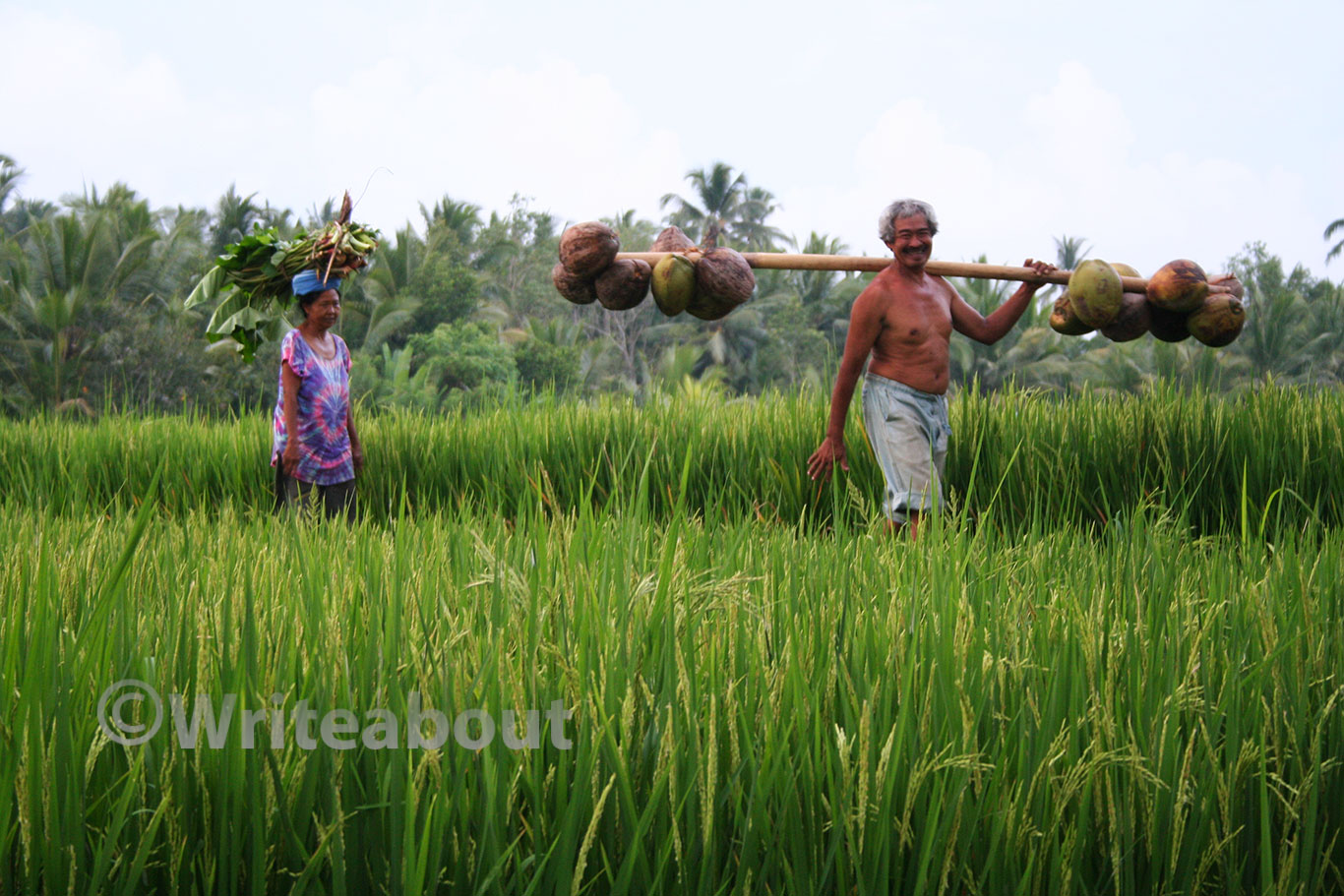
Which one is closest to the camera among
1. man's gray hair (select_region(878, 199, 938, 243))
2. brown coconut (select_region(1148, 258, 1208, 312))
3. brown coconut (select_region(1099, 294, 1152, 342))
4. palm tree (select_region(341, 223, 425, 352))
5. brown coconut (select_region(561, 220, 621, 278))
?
brown coconut (select_region(561, 220, 621, 278))

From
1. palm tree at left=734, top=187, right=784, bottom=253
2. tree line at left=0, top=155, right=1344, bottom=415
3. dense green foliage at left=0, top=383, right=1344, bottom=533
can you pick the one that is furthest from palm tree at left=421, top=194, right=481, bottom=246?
dense green foliage at left=0, top=383, right=1344, bottom=533

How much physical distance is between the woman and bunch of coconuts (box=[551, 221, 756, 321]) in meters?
1.82

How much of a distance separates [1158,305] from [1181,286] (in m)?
0.12

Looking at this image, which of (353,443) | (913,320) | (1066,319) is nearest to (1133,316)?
(1066,319)

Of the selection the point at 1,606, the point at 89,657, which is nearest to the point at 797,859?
the point at 89,657

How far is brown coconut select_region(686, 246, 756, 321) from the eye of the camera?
124 inches

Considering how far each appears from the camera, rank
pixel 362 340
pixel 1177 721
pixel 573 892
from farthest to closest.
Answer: pixel 362 340, pixel 1177 721, pixel 573 892

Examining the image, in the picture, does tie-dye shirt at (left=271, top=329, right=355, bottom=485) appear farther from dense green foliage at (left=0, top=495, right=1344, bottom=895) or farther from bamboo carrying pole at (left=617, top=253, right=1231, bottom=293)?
dense green foliage at (left=0, top=495, right=1344, bottom=895)

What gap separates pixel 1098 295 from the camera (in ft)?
11.2

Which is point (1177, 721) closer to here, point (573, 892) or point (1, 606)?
point (573, 892)

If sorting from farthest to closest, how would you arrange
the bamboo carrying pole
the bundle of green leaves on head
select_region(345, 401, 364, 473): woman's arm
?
select_region(345, 401, 364, 473): woman's arm, the bundle of green leaves on head, the bamboo carrying pole

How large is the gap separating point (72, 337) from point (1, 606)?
2475 cm

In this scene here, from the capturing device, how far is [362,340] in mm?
29219

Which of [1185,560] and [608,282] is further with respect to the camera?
[608,282]
